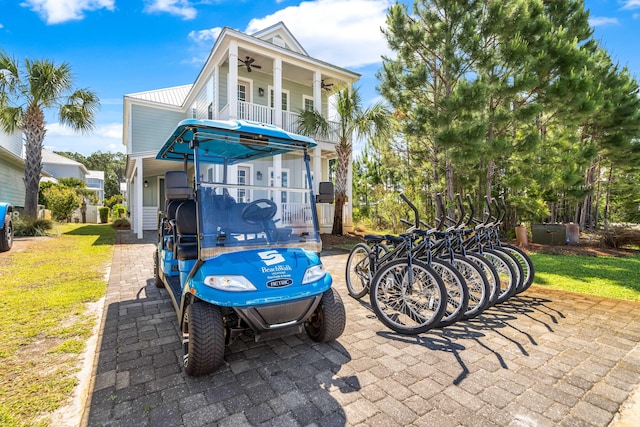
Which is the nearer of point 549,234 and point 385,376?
point 385,376

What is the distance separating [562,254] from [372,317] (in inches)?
293

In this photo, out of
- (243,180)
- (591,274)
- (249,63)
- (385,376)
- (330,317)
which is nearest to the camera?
(385,376)

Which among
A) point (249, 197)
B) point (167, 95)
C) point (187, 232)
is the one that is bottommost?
point (187, 232)

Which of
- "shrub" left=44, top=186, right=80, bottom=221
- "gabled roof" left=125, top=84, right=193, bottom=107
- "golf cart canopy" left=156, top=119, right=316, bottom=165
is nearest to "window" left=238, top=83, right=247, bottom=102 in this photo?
"gabled roof" left=125, top=84, right=193, bottom=107

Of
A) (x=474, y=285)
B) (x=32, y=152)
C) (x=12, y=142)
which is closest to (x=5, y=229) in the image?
(x=32, y=152)

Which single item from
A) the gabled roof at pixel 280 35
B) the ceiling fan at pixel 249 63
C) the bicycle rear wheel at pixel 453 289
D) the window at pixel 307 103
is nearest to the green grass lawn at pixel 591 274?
the bicycle rear wheel at pixel 453 289

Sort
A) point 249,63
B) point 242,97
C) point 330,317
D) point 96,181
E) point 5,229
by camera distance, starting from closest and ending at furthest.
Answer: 1. point 330,317
2. point 5,229
3. point 249,63
4. point 242,97
5. point 96,181

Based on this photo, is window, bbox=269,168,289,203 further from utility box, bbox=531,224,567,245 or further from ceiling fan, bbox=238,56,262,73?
utility box, bbox=531,224,567,245

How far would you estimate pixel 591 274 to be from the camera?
5977 millimetres

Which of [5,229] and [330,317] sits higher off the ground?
[5,229]

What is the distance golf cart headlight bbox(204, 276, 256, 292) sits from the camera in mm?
2373

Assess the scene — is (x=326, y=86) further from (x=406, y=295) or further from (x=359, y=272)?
(x=406, y=295)

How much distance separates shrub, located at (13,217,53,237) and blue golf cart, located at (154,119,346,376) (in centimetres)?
1150

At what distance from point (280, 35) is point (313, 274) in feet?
42.6
